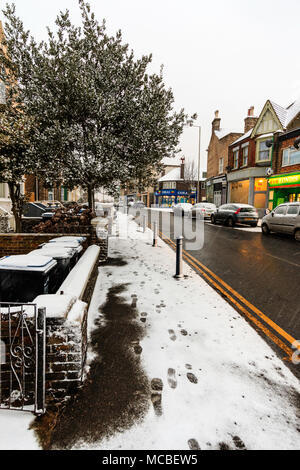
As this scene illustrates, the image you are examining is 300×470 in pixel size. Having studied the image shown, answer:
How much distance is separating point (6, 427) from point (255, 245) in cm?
1071

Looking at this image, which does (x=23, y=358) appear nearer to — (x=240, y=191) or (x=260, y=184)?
(x=260, y=184)

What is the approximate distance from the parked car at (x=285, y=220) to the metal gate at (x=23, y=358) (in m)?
12.8

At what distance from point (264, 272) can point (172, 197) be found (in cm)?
5294

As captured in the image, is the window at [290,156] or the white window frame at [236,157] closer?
the window at [290,156]

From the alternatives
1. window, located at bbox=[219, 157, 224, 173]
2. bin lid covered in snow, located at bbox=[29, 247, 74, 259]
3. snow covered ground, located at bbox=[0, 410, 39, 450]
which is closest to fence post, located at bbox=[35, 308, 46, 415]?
snow covered ground, located at bbox=[0, 410, 39, 450]

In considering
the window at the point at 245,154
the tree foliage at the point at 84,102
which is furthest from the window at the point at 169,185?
the tree foliage at the point at 84,102

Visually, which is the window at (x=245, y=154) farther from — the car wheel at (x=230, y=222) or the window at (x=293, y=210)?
the window at (x=293, y=210)

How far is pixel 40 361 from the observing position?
2258mm

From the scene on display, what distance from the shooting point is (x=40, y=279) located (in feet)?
11.3

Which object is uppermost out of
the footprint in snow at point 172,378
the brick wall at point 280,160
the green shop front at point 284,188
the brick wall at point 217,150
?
the brick wall at point 217,150

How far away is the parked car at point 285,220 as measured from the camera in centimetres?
1216

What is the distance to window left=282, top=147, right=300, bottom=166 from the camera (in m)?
19.8
